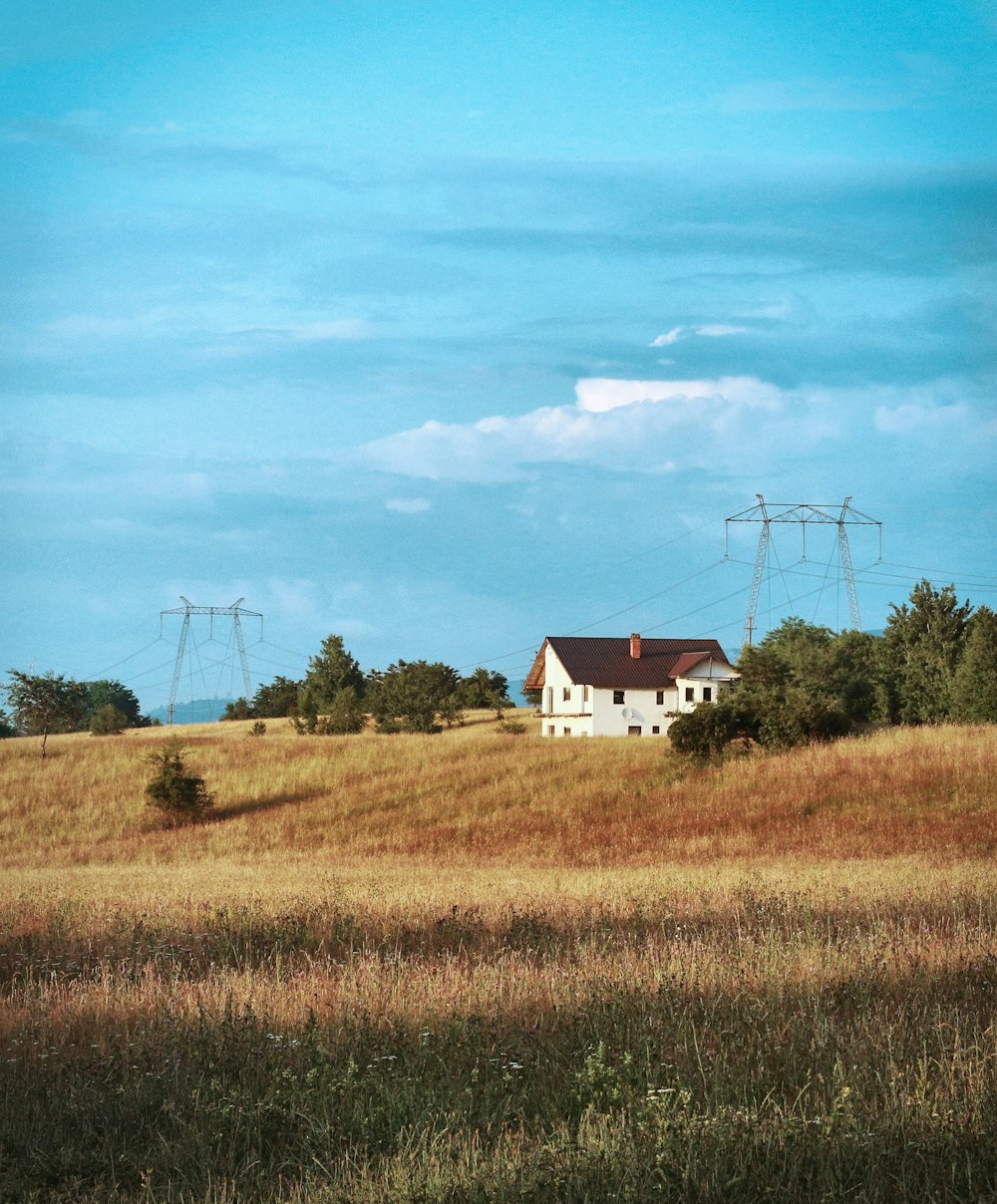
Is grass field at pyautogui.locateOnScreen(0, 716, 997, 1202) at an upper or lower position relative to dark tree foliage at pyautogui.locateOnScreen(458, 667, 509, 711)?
lower

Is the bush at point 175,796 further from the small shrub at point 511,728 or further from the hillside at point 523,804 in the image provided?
the small shrub at point 511,728

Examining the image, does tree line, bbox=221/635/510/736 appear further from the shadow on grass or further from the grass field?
the grass field

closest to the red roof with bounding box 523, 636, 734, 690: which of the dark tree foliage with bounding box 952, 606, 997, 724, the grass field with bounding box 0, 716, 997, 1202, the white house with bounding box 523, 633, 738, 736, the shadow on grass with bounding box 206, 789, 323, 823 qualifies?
the white house with bounding box 523, 633, 738, 736

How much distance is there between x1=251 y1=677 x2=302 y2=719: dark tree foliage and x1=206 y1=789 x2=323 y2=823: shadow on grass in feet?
266

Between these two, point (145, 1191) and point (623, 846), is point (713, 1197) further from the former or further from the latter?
point (623, 846)

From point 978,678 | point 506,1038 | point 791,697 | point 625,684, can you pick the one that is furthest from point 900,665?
point 506,1038

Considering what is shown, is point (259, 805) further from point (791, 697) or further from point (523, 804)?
point (791, 697)

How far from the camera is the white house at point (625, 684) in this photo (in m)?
88.3

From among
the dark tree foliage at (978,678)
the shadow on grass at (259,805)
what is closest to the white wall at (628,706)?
the dark tree foliage at (978,678)

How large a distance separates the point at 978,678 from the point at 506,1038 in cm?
6586

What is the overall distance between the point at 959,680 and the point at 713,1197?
2728 inches

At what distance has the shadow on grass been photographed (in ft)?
148

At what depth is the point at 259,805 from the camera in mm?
46750

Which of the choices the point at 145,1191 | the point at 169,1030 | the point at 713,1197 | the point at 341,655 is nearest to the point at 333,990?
the point at 169,1030
